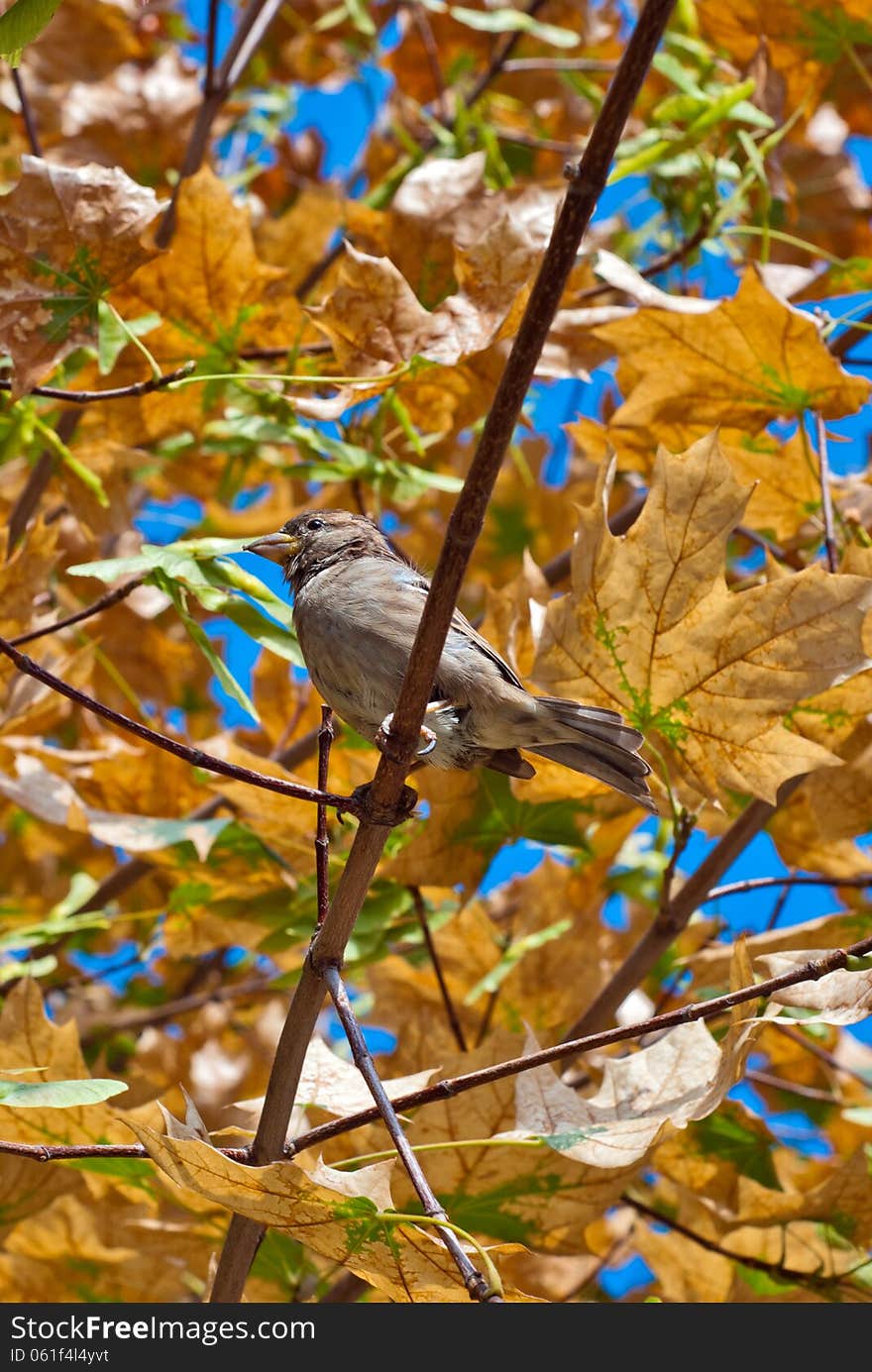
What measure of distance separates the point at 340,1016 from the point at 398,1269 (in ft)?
0.89

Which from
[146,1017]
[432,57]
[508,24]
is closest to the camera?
[508,24]

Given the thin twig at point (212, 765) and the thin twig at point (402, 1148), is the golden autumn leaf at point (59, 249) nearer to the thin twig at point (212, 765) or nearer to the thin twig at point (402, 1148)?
the thin twig at point (212, 765)

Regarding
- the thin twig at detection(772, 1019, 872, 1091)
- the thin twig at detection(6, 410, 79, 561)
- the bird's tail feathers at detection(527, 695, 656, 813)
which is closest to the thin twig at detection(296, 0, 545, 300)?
the thin twig at detection(6, 410, 79, 561)

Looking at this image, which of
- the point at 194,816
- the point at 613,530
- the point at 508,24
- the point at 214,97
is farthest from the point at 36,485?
the point at 508,24

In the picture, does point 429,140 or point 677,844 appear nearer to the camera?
point 677,844

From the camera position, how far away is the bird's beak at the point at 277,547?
97.8 inches

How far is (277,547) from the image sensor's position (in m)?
2.53

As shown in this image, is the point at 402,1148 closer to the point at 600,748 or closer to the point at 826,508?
the point at 600,748

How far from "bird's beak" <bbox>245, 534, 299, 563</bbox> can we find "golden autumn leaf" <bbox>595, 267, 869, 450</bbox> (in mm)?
634

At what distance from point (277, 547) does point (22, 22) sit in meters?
1.39

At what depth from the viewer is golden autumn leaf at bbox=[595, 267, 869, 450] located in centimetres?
221

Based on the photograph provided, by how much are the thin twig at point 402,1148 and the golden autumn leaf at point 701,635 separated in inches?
25.0

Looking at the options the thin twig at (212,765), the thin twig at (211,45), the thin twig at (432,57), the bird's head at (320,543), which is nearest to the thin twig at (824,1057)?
the thin twig at (212,765)

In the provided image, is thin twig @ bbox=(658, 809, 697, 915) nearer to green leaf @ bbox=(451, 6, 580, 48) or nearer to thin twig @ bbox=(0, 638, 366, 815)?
thin twig @ bbox=(0, 638, 366, 815)
